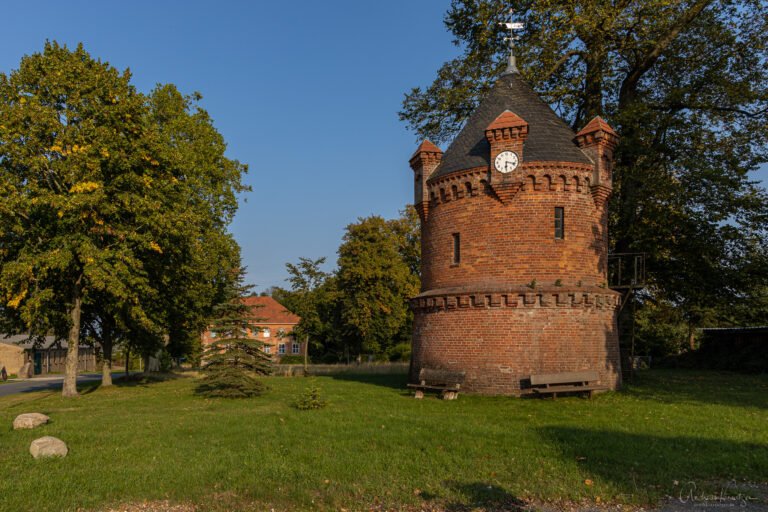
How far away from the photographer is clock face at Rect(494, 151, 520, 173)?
60.1 feet

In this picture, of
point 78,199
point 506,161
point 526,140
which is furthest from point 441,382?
point 78,199

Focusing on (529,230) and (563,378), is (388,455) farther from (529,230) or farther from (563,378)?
(529,230)

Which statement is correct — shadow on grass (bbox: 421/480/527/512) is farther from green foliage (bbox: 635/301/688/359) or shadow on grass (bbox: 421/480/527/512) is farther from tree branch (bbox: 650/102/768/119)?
green foliage (bbox: 635/301/688/359)

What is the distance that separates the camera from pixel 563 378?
17.0 m

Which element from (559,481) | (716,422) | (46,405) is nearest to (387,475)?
(559,481)

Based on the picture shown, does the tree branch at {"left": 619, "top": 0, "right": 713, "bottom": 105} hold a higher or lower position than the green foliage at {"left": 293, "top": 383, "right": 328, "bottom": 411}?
higher

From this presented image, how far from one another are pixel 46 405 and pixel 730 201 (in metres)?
27.8

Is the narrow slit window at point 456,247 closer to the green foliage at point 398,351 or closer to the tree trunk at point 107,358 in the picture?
the tree trunk at point 107,358

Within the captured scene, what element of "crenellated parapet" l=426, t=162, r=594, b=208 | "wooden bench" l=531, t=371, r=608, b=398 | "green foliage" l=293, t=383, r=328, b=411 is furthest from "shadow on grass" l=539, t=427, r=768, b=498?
"crenellated parapet" l=426, t=162, r=594, b=208

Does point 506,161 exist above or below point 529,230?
above

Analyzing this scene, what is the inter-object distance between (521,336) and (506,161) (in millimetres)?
6014

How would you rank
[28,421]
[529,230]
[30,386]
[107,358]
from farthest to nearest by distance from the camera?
[30,386]
[107,358]
[529,230]
[28,421]

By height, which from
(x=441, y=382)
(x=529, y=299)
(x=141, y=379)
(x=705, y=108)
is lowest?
(x=141, y=379)

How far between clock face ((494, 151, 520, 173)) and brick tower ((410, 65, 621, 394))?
0.03 m
